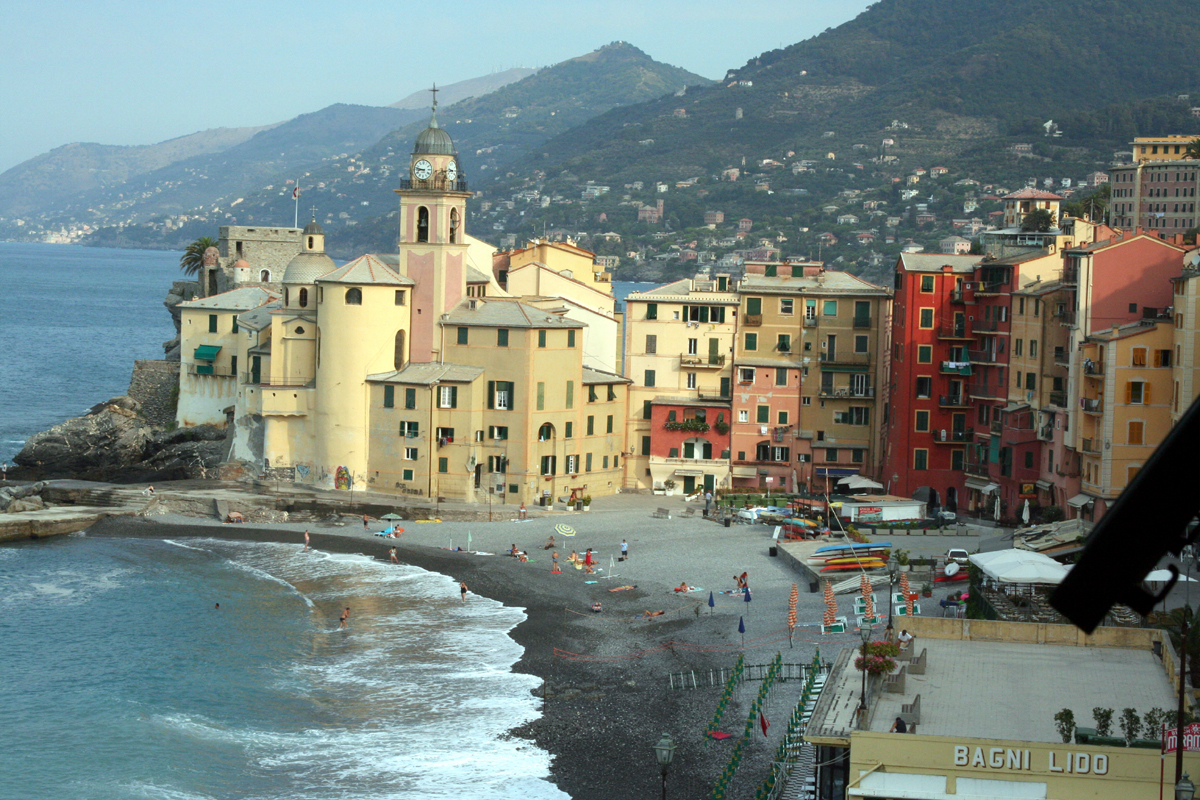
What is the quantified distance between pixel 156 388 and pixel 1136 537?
89070 millimetres

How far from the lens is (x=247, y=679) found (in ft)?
141

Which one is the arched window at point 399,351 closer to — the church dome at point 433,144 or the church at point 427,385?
the church at point 427,385

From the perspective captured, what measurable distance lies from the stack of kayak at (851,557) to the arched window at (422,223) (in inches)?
1071

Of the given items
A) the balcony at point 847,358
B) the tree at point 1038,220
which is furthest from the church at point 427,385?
the tree at point 1038,220

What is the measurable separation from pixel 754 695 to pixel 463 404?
3144 centimetres

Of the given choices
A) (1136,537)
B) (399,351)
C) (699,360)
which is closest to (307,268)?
(399,351)

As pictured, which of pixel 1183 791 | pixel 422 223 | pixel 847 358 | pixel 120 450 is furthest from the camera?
pixel 120 450

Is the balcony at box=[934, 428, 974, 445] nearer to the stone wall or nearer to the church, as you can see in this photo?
the church

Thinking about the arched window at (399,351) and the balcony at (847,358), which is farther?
the balcony at (847,358)

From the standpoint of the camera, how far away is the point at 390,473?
6794cm

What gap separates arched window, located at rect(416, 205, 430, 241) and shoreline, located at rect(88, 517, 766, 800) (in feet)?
52.4

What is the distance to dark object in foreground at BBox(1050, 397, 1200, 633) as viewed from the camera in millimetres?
5035

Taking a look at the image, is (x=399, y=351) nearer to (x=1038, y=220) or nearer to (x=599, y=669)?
(x=599, y=669)

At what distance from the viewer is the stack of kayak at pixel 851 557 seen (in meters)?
50.9
